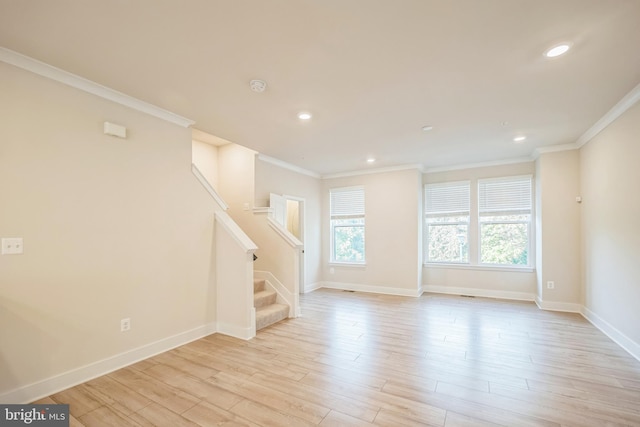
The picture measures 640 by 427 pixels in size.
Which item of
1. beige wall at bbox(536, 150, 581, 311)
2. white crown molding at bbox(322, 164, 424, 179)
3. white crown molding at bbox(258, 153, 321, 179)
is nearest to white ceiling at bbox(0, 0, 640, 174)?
beige wall at bbox(536, 150, 581, 311)

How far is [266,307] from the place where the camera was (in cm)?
436

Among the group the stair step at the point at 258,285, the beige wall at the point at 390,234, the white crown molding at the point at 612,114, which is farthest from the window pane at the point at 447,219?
the stair step at the point at 258,285

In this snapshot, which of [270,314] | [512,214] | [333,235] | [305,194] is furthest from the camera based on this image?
[333,235]

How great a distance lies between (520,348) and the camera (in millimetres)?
3230

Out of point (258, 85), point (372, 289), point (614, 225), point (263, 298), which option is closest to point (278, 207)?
point (263, 298)

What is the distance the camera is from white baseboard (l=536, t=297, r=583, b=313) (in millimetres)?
4578

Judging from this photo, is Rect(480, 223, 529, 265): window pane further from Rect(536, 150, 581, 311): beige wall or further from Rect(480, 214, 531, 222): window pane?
Rect(536, 150, 581, 311): beige wall

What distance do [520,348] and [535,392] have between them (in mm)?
1008

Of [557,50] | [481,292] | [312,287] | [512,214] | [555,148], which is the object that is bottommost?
[312,287]

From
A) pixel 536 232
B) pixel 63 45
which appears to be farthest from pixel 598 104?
pixel 63 45

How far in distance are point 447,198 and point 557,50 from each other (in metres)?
4.15

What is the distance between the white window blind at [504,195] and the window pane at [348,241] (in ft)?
8.39

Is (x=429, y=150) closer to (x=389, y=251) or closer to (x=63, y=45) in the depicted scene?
(x=389, y=251)

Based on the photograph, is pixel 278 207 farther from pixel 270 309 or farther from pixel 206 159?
pixel 270 309
